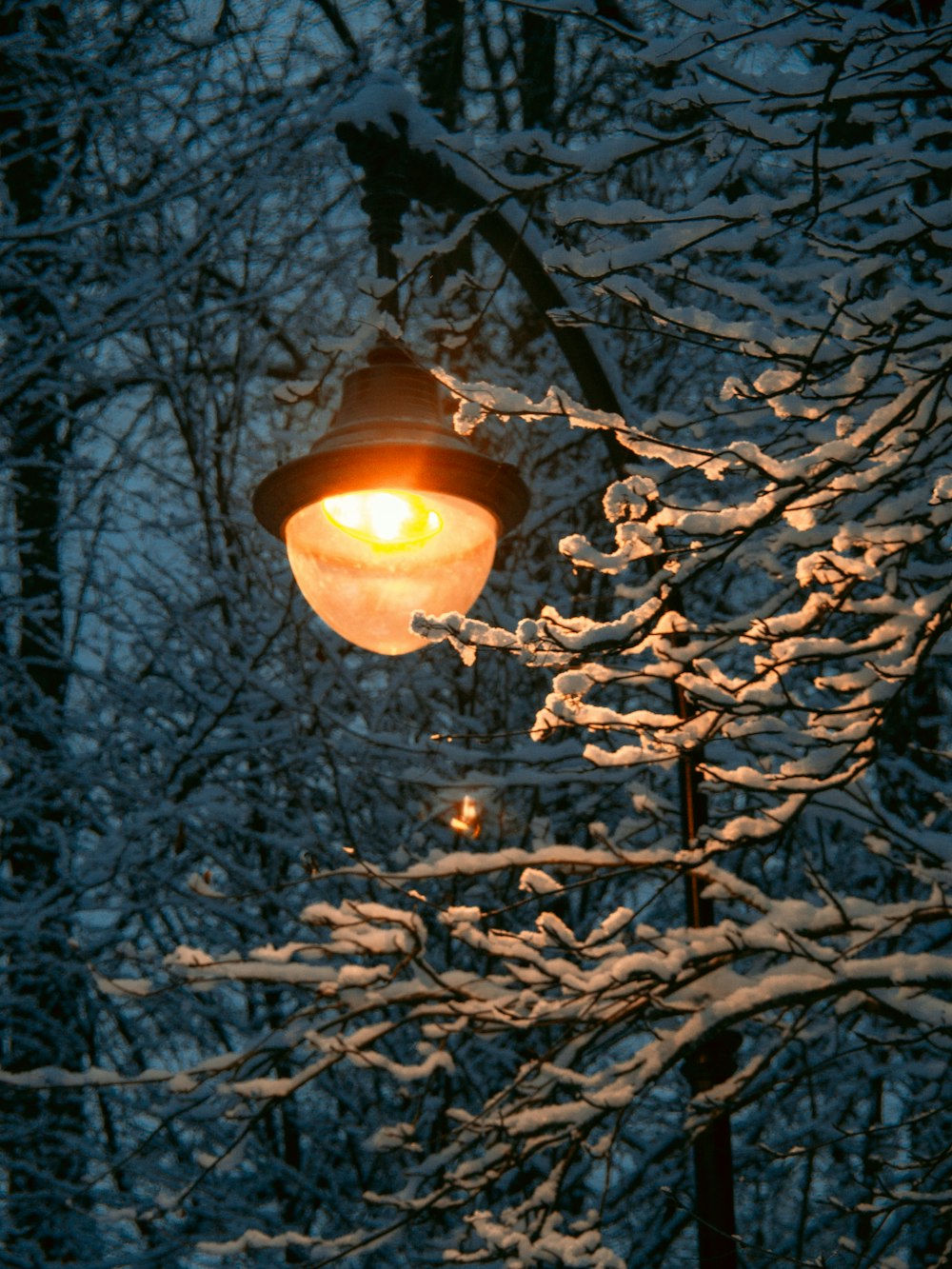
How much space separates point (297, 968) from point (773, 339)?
211 cm

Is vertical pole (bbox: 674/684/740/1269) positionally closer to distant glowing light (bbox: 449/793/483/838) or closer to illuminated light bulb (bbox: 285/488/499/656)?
illuminated light bulb (bbox: 285/488/499/656)

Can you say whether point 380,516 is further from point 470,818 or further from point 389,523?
point 470,818

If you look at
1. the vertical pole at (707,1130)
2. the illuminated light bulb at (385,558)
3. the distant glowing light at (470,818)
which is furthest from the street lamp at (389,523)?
the distant glowing light at (470,818)

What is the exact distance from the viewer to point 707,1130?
3.09 m

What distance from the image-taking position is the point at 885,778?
5.82m

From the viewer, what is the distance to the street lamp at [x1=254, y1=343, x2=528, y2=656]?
289 centimetres

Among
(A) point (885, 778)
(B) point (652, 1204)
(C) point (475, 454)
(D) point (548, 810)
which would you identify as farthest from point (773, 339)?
(B) point (652, 1204)

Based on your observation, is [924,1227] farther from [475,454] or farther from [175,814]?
[475,454]

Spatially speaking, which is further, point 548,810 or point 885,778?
point 548,810

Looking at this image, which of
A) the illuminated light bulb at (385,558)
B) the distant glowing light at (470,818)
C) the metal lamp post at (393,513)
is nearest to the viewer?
the metal lamp post at (393,513)

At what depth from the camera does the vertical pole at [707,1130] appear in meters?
2.92

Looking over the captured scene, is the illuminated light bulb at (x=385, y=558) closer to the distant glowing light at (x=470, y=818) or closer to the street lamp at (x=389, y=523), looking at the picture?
the street lamp at (x=389, y=523)

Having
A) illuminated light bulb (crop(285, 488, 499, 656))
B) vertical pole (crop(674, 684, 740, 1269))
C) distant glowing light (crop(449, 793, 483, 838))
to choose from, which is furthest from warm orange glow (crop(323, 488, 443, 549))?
distant glowing light (crop(449, 793, 483, 838))

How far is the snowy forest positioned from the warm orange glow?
1.46 feet
